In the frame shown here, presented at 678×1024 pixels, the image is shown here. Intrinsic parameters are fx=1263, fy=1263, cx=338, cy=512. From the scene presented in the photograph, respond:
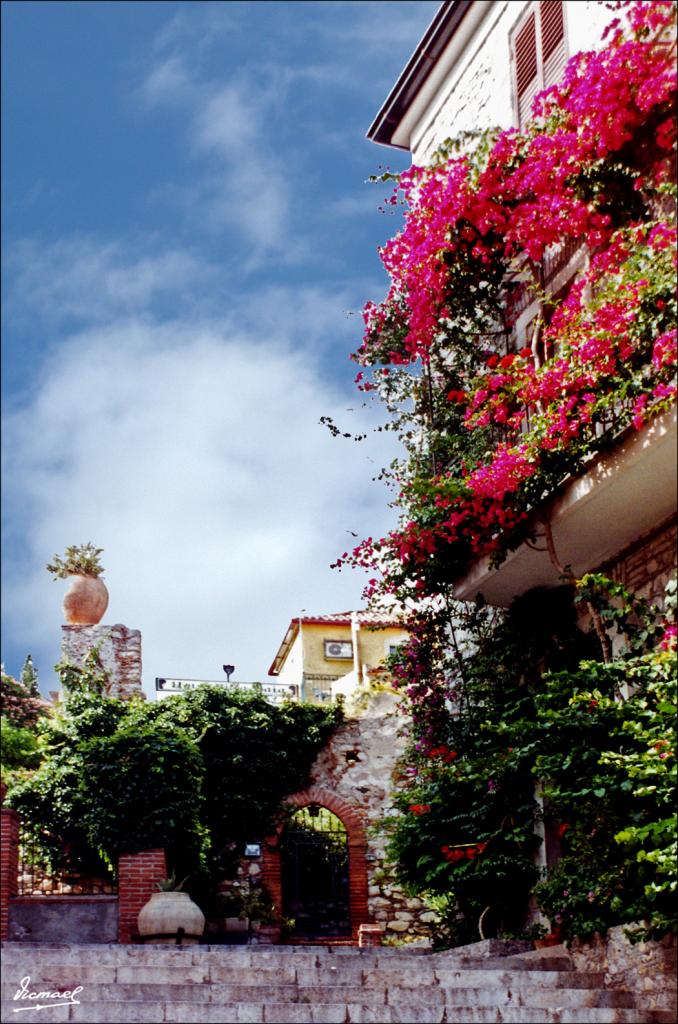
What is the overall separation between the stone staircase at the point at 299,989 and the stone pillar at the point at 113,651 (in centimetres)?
1099

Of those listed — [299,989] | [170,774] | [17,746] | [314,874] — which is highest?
[17,746]

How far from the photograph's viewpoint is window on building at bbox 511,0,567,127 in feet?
36.6

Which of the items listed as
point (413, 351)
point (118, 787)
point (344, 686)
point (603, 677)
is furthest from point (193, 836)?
point (344, 686)

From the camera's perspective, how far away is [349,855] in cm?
1777

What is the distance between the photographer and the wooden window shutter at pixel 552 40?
36.3 feet

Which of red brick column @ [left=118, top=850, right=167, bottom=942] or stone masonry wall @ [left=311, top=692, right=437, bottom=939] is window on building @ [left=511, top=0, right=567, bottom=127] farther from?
stone masonry wall @ [left=311, top=692, right=437, bottom=939]

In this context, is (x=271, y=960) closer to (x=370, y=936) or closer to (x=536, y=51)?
(x=370, y=936)

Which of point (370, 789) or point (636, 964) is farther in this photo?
point (370, 789)

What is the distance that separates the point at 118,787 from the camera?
14.4m

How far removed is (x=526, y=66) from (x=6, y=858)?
8.97m

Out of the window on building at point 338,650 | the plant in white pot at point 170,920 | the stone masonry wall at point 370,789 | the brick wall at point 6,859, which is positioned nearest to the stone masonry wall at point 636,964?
the plant in white pot at point 170,920

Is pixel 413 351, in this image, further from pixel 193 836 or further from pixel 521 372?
pixel 193 836

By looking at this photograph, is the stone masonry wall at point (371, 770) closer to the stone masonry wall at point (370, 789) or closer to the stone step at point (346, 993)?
the stone masonry wall at point (370, 789)

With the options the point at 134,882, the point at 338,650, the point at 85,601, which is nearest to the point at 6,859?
the point at 134,882
